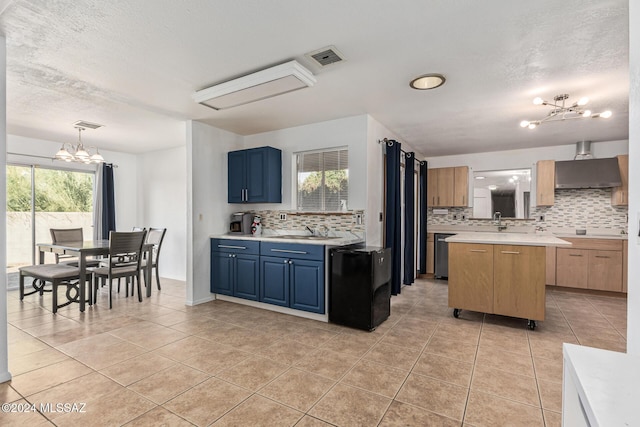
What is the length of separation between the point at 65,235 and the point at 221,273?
9.79ft

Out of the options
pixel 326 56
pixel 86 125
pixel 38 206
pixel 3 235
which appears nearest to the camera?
pixel 3 235

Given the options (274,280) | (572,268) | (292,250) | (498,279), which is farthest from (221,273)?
(572,268)

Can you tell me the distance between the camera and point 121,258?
440 centimetres

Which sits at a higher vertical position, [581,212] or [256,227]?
[581,212]

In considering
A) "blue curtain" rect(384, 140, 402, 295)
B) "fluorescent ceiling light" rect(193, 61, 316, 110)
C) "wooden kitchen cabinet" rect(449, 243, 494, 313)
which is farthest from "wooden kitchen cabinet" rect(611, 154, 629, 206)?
"fluorescent ceiling light" rect(193, 61, 316, 110)

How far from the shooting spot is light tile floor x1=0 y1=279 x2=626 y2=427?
1894mm

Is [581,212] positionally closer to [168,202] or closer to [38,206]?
[168,202]

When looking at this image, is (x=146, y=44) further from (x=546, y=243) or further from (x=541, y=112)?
(x=541, y=112)

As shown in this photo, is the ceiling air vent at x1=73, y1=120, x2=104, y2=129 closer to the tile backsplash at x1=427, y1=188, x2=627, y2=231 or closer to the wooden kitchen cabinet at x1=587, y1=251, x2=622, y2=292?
the tile backsplash at x1=427, y1=188, x2=627, y2=231

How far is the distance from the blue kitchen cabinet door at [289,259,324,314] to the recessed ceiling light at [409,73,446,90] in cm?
209

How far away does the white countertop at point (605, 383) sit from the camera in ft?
2.05

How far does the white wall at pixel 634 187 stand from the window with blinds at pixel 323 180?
302cm

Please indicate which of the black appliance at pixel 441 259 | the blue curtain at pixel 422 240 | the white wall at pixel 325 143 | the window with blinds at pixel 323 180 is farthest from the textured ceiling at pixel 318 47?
the black appliance at pixel 441 259

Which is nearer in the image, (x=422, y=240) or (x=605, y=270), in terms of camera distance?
(x=605, y=270)
